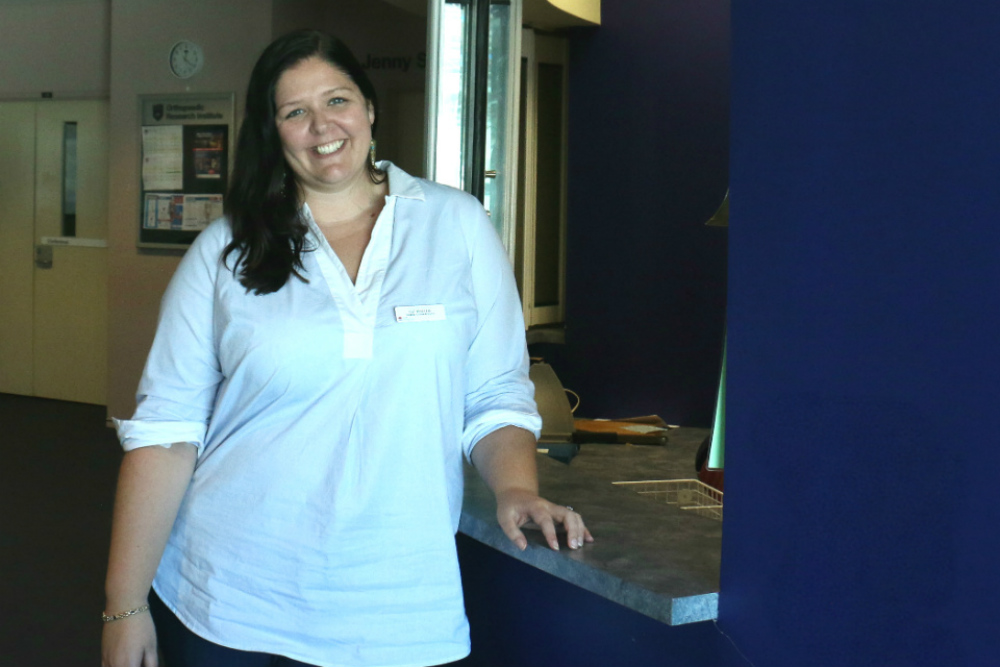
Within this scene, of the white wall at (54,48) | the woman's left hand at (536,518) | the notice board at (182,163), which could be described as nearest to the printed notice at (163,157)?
→ the notice board at (182,163)

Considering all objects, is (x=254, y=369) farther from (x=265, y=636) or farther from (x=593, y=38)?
(x=593, y=38)

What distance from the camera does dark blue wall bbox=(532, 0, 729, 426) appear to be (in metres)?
4.77

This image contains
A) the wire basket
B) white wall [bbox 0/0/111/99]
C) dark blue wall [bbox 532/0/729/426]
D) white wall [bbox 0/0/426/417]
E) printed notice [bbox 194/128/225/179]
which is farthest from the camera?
white wall [bbox 0/0/111/99]

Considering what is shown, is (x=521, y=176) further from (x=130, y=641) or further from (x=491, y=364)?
(x=130, y=641)

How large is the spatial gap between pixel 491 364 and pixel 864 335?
60 cm

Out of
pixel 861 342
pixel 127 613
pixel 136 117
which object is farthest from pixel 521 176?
pixel 861 342

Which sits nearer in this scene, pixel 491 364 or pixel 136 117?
pixel 491 364

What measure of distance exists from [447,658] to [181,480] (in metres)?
0.44

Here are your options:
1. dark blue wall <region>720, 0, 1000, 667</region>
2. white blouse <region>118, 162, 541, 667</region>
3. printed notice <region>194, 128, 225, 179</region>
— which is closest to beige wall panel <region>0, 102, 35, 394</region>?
printed notice <region>194, 128, 225, 179</region>

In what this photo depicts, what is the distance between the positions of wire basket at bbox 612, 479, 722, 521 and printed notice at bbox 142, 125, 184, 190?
543 centimetres

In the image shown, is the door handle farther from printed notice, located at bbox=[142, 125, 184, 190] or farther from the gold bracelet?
the gold bracelet

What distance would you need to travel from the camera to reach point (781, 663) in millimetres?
1128

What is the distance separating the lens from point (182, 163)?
6922 millimetres

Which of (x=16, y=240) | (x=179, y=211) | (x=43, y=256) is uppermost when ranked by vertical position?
(x=179, y=211)
